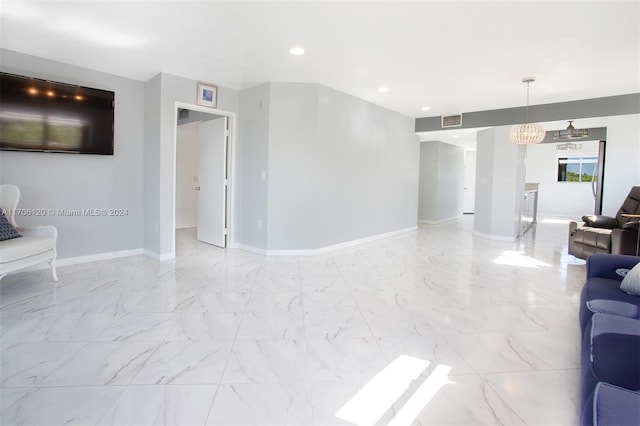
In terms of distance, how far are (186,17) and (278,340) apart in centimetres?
272

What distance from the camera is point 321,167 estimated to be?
4969mm

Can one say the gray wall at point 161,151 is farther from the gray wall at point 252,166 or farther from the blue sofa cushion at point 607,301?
the blue sofa cushion at point 607,301

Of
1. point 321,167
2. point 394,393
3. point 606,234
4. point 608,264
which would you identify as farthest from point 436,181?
point 394,393

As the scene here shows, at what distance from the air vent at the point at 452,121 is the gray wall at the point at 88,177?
542 cm

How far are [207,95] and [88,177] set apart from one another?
185 centimetres

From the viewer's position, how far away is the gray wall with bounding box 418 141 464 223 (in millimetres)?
8906

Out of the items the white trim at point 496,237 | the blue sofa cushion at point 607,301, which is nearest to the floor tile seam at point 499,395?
the blue sofa cushion at point 607,301

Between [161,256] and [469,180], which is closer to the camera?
[161,256]

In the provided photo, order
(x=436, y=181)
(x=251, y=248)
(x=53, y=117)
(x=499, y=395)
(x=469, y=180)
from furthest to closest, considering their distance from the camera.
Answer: (x=469, y=180)
(x=436, y=181)
(x=251, y=248)
(x=53, y=117)
(x=499, y=395)

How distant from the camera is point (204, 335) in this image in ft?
7.86

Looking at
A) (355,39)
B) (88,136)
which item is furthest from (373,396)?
(88,136)

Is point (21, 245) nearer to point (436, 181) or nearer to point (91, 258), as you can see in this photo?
point (91, 258)

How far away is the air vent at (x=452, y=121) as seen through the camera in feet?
22.1

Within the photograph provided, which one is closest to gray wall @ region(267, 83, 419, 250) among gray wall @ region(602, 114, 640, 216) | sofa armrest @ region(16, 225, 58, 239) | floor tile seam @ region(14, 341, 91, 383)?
sofa armrest @ region(16, 225, 58, 239)
